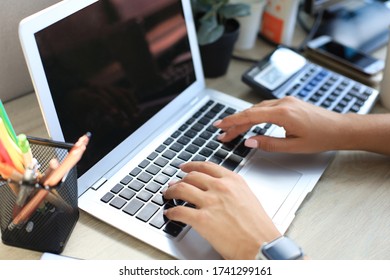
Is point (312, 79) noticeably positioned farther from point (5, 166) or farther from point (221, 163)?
point (5, 166)

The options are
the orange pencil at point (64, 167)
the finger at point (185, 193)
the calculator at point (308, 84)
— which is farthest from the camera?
the calculator at point (308, 84)

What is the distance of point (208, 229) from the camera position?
0.58 metres

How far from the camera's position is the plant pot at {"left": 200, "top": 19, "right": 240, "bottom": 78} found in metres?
0.89

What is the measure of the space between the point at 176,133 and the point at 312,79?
325 mm

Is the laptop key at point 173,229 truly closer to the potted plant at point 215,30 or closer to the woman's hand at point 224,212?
the woman's hand at point 224,212

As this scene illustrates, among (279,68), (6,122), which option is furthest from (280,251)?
(279,68)

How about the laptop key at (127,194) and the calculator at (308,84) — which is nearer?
the laptop key at (127,194)

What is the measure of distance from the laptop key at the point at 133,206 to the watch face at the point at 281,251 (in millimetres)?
191

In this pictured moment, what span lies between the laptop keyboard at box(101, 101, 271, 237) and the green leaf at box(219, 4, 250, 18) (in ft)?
0.63

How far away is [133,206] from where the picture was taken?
0.63 metres

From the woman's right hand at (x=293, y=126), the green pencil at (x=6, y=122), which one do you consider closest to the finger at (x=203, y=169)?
the woman's right hand at (x=293, y=126)

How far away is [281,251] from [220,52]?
1.60ft

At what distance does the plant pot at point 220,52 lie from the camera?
0.89 m
